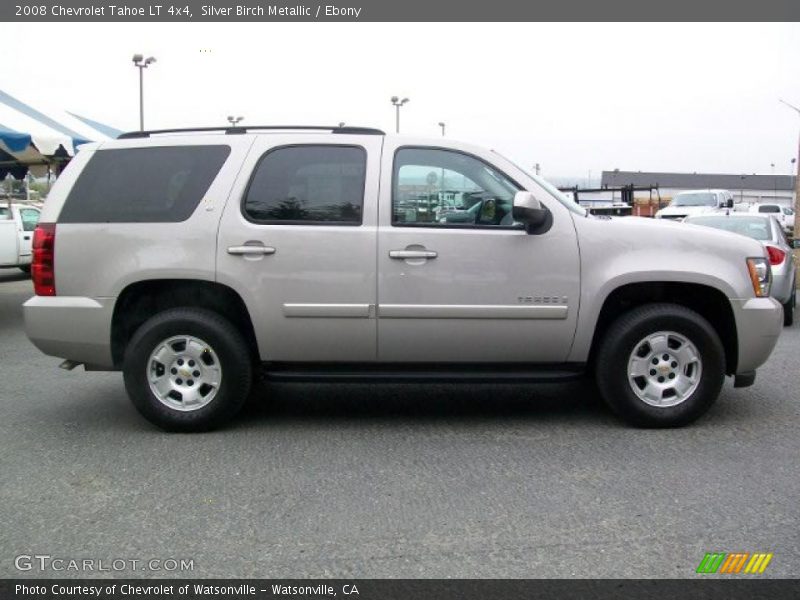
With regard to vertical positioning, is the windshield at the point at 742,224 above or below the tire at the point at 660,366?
above

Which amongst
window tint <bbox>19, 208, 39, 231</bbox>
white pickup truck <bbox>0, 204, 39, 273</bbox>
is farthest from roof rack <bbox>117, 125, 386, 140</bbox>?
window tint <bbox>19, 208, 39, 231</bbox>

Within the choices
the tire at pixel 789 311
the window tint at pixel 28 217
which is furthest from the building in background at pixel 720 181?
the tire at pixel 789 311

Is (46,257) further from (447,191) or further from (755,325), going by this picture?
(755,325)

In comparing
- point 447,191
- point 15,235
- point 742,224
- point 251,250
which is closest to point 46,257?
point 251,250

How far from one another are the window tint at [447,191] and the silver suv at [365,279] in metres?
0.01

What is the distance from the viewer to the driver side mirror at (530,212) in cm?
485

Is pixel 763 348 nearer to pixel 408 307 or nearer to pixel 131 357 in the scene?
pixel 408 307

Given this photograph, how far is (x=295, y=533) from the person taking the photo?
3.62 meters

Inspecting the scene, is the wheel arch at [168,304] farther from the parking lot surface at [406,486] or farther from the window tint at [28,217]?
the window tint at [28,217]

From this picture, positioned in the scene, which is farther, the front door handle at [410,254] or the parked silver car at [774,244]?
the parked silver car at [774,244]

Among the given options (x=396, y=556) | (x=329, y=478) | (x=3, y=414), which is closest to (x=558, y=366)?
(x=329, y=478)

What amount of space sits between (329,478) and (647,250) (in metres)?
2.52

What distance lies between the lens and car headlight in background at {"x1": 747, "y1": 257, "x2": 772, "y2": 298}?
16.9ft

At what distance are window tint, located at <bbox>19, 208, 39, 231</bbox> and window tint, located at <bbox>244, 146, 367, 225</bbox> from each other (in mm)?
12301
